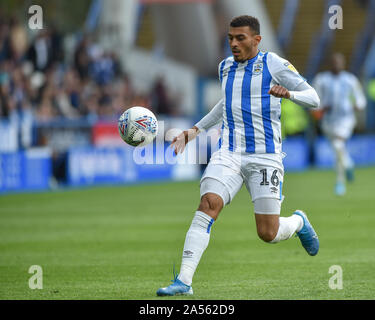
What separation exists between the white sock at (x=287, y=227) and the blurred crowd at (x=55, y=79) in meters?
13.0

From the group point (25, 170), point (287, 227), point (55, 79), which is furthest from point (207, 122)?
point (55, 79)

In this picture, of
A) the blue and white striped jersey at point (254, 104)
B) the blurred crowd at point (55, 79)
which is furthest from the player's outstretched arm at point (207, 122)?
the blurred crowd at point (55, 79)

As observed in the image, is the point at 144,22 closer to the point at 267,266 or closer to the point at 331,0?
the point at 331,0

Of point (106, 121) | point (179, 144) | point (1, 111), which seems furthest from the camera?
point (106, 121)

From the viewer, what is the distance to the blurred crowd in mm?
21516

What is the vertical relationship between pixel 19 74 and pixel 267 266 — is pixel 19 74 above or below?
above

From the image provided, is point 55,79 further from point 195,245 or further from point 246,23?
point 195,245

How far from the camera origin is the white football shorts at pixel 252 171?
25.7 ft

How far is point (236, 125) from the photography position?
315 inches

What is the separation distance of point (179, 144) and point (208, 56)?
983 inches

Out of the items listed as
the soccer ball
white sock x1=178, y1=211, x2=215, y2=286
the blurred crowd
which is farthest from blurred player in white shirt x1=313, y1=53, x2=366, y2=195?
white sock x1=178, y1=211, x2=215, y2=286

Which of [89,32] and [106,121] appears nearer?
[106,121]

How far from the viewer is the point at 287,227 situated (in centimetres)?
812
